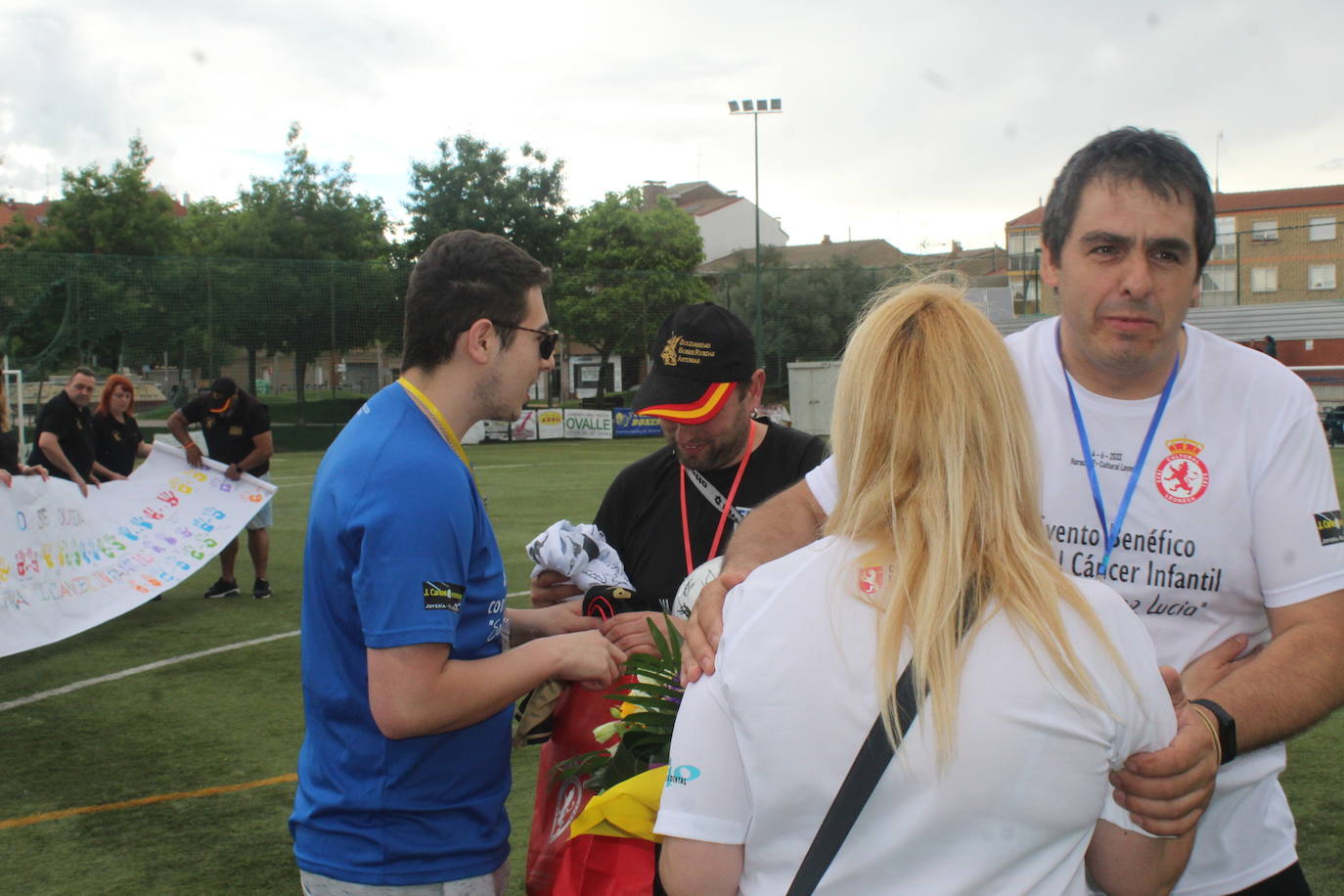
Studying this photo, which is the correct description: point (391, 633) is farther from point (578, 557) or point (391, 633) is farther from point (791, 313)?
point (791, 313)

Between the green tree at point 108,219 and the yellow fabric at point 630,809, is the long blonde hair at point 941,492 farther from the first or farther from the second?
the green tree at point 108,219

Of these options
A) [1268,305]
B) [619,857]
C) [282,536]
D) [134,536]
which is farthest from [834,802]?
[1268,305]

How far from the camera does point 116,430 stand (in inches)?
431

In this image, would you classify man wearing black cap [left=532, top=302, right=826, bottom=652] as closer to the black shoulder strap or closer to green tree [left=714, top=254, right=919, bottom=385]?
the black shoulder strap

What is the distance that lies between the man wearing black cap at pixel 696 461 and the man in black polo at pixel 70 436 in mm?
7487

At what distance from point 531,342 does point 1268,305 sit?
46.6 m

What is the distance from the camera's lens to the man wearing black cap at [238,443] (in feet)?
33.6

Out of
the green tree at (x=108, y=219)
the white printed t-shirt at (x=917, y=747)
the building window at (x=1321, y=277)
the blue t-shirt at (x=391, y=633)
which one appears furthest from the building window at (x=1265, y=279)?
the white printed t-shirt at (x=917, y=747)

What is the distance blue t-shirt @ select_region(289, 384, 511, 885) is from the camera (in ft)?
6.93

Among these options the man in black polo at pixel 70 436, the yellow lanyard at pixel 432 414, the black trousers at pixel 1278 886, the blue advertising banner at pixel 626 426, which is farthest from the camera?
the blue advertising banner at pixel 626 426

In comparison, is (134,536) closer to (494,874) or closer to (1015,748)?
(494,874)

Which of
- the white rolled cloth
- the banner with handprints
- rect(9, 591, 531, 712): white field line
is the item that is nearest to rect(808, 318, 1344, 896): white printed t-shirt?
the white rolled cloth

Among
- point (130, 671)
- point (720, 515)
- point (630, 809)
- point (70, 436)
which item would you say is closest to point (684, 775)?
point (630, 809)

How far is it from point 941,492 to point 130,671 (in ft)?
25.7
